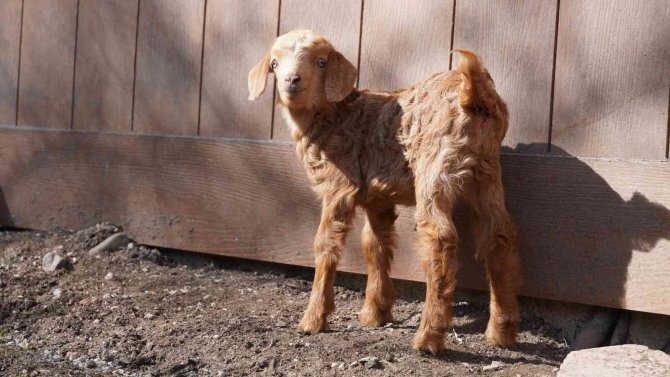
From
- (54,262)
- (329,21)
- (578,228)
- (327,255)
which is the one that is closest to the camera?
(578,228)

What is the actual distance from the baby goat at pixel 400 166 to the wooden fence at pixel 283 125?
32 cm

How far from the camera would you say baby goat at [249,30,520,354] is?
3693mm

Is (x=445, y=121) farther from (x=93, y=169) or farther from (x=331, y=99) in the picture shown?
(x=93, y=169)

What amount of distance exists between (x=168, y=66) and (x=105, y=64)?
0.58 m

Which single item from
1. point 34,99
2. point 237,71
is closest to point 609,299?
point 237,71

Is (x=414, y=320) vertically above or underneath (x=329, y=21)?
underneath

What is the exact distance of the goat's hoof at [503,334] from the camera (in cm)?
392

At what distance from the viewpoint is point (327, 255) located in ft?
13.5

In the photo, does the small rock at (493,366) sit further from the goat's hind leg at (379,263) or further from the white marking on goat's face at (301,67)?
the white marking on goat's face at (301,67)

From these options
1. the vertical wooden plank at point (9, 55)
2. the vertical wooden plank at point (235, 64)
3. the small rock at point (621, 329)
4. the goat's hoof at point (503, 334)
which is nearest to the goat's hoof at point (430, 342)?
the goat's hoof at point (503, 334)

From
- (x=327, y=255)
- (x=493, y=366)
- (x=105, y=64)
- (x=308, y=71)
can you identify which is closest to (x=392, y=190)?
(x=327, y=255)

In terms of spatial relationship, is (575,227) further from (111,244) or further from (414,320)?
(111,244)

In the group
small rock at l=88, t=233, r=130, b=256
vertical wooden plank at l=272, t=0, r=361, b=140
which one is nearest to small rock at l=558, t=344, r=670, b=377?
vertical wooden plank at l=272, t=0, r=361, b=140

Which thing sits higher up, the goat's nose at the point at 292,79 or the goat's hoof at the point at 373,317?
the goat's nose at the point at 292,79
